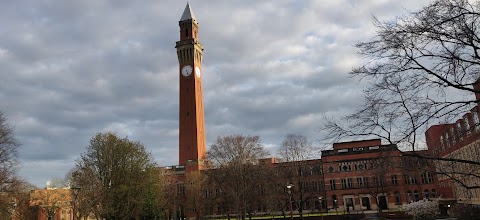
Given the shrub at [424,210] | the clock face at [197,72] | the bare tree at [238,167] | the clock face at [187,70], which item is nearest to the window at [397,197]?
the bare tree at [238,167]

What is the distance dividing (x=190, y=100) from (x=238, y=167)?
42473 mm

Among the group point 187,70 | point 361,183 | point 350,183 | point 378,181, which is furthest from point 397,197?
point 187,70

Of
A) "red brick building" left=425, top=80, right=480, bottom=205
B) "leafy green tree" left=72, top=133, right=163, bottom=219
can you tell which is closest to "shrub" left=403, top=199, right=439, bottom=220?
"red brick building" left=425, top=80, right=480, bottom=205

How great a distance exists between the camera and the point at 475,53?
1083 cm

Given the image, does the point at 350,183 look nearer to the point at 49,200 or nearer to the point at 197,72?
the point at 197,72

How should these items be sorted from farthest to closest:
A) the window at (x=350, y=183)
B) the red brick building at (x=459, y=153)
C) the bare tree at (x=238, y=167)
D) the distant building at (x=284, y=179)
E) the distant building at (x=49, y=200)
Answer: the window at (x=350, y=183) → the distant building at (x=49, y=200) → the distant building at (x=284, y=179) → the bare tree at (x=238, y=167) → the red brick building at (x=459, y=153)

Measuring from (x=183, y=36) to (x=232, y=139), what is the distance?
5157 centimetres

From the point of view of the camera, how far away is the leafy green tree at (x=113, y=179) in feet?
135

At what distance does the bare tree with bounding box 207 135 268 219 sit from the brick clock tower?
1180 inches

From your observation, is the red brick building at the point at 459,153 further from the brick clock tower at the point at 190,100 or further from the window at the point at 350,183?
the brick clock tower at the point at 190,100

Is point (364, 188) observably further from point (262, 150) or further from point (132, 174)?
point (132, 174)

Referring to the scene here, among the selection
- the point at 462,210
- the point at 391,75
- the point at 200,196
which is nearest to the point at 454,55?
the point at 391,75

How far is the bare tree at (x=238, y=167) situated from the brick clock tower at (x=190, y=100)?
1180 inches

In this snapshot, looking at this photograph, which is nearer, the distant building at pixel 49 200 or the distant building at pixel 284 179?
the distant building at pixel 284 179
